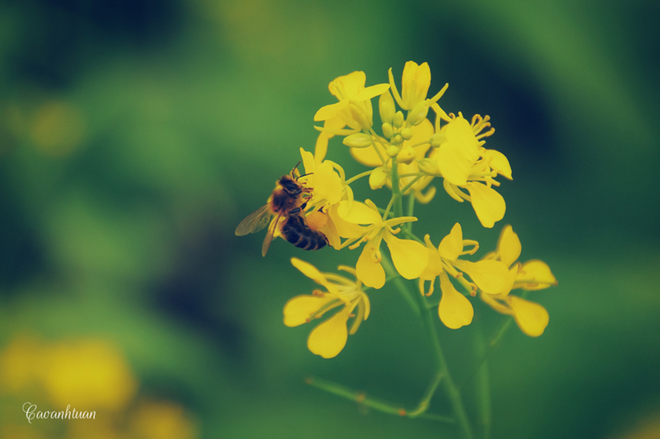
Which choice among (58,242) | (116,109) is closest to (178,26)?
(116,109)

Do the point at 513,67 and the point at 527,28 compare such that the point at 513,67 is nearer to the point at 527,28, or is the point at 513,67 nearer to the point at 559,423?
the point at 527,28

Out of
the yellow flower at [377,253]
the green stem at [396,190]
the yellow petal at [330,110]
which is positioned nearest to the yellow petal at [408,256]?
the yellow flower at [377,253]

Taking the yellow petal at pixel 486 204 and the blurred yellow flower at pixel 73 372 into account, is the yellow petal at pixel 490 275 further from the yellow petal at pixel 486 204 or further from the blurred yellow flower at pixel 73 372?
the blurred yellow flower at pixel 73 372

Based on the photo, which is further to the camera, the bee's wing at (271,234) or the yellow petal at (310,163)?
the bee's wing at (271,234)

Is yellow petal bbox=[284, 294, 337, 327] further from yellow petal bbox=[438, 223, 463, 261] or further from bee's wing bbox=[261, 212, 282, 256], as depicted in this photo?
yellow petal bbox=[438, 223, 463, 261]

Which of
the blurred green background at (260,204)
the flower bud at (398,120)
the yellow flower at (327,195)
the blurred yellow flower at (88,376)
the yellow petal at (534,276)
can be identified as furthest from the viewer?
the blurred yellow flower at (88,376)

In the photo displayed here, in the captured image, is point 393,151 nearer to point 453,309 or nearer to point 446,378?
point 453,309
